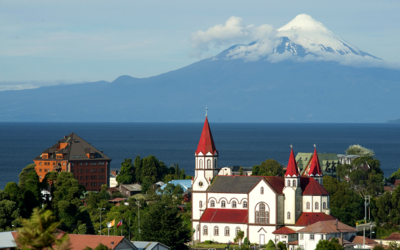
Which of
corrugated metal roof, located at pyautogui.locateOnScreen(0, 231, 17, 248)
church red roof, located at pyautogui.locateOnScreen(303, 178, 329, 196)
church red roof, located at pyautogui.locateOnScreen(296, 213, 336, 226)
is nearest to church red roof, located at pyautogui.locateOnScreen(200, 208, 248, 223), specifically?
church red roof, located at pyautogui.locateOnScreen(296, 213, 336, 226)

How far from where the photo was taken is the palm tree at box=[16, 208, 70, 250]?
2459cm

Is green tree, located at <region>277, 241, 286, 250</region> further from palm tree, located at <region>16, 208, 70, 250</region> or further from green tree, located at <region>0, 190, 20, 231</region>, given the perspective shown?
palm tree, located at <region>16, 208, 70, 250</region>

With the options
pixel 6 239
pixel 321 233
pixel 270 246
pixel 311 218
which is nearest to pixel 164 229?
pixel 270 246

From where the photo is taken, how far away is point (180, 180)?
124 m

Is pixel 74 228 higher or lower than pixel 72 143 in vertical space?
A: lower

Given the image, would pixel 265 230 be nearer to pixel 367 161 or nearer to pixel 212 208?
pixel 212 208

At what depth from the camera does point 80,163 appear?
14025cm

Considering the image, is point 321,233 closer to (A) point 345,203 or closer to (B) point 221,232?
(B) point 221,232

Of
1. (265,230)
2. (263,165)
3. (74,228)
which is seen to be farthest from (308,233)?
(263,165)

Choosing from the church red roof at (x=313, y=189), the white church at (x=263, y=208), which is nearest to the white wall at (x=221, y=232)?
the white church at (x=263, y=208)

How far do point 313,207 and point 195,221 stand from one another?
1518 cm

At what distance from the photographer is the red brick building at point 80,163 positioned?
139750 millimetres

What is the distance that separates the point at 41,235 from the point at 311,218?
5960 centimetres

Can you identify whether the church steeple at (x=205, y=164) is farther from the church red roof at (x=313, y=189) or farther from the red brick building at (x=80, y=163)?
the red brick building at (x=80, y=163)
